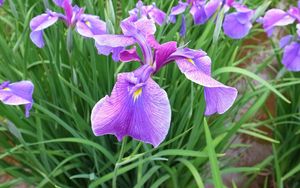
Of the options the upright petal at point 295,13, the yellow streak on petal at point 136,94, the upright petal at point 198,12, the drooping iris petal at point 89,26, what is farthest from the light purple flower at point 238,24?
the yellow streak on petal at point 136,94

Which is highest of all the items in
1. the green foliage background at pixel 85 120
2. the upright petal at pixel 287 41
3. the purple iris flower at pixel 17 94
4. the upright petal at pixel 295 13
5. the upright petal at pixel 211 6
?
the upright petal at pixel 211 6

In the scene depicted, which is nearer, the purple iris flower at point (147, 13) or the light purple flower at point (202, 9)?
the purple iris flower at point (147, 13)

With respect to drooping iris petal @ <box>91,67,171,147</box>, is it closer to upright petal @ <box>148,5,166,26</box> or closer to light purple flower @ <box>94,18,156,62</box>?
light purple flower @ <box>94,18,156,62</box>

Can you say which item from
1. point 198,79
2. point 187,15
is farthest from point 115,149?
point 198,79

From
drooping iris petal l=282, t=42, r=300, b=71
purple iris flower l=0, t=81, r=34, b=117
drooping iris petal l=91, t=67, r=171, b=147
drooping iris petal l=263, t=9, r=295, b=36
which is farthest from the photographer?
drooping iris petal l=263, t=9, r=295, b=36

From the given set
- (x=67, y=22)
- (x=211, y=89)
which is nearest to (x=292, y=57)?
(x=211, y=89)

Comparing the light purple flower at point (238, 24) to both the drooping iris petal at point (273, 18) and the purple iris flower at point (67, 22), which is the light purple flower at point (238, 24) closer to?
the drooping iris petal at point (273, 18)

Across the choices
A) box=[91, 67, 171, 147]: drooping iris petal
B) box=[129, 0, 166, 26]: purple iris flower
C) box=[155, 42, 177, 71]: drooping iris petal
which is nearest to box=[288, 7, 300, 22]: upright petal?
box=[129, 0, 166, 26]: purple iris flower
